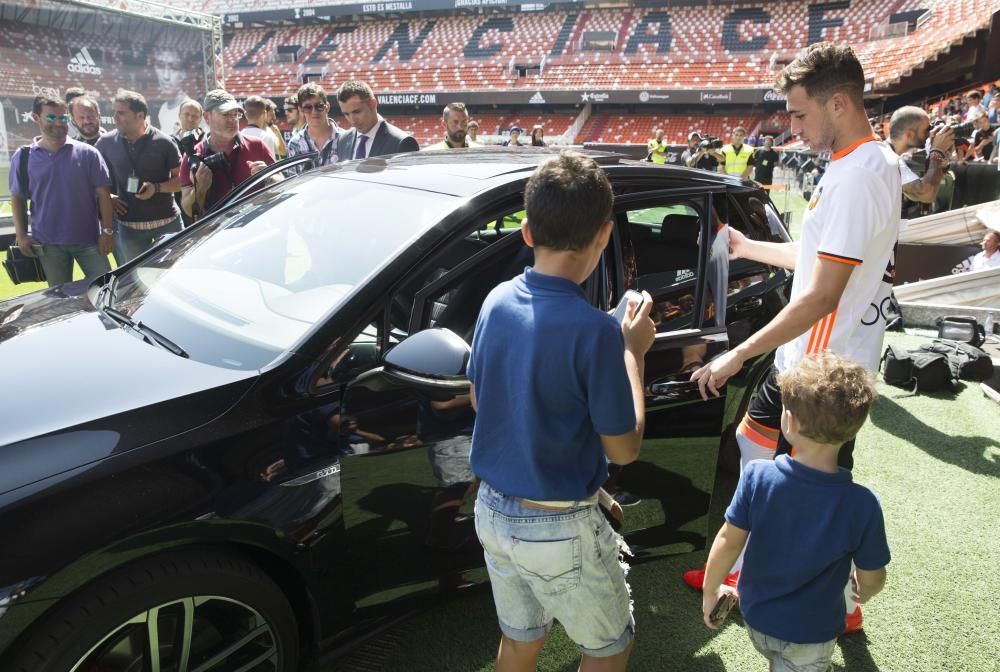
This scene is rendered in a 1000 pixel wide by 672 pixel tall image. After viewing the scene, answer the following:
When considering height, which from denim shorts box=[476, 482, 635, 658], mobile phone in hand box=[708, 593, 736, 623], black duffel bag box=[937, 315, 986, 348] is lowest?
black duffel bag box=[937, 315, 986, 348]

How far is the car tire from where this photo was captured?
1486 millimetres

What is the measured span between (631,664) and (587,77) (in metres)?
37.2

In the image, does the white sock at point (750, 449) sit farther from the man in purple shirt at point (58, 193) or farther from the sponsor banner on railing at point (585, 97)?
the sponsor banner on railing at point (585, 97)

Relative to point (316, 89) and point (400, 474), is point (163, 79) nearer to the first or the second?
point (316, 89)

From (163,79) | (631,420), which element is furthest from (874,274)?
(163,79)

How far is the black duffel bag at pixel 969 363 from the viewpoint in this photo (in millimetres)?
4895

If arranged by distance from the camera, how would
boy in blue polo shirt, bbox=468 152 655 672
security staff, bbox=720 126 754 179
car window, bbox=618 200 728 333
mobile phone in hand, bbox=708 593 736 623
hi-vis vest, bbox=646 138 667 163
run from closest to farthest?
boy in blue polo shirt, bbox=468 152 655 672
mobile phone in hand, bbox=708 593 736 623
car window, bbox=618 200 728 333
security staff, bbox=720 126 754 179
hi-vis vest, bbox=646 138 667 163

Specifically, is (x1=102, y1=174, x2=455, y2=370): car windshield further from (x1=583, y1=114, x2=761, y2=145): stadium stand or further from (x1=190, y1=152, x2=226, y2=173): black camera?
(x1=583, y1=114, x2=761, y2=145): stadium stand

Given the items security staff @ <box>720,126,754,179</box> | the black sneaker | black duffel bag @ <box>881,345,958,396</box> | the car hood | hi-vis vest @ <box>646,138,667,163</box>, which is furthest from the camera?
hi-vis vest @ <box>646,138,667,163</box>

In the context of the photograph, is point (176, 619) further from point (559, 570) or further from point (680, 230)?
point (680, 230)

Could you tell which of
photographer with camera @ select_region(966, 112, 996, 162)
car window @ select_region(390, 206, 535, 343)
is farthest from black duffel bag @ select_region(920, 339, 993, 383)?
photographer with camera @ select_region(966, 112, 996, 162)

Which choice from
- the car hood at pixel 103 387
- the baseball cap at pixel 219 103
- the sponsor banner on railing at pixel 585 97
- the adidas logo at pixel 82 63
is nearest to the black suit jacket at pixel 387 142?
the baseball cap at pixel 219 103

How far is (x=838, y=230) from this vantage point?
6.66ft

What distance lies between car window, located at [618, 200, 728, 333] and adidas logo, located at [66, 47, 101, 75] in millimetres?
18747
